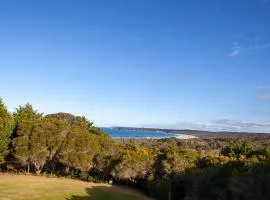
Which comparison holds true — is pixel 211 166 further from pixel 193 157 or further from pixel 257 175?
pixel 257 175

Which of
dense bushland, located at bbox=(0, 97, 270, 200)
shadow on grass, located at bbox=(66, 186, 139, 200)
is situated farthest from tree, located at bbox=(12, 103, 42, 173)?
shadow on grass, located at bbox=(66, 186, 139, 200)

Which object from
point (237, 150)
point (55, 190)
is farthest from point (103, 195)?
point (237, 150)

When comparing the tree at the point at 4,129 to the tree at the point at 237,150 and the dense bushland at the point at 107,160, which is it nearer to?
the dense bushland at the point at 107,160

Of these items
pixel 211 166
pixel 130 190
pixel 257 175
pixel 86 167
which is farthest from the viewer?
pixel 86 167

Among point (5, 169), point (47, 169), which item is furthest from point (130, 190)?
point (5, 169)

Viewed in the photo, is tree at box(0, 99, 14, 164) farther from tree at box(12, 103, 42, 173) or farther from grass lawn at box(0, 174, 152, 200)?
grass lawn at box(0, 174, 152, 200)

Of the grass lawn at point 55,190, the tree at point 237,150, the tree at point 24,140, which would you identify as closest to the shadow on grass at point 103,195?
the grass lawn at point 55,190
